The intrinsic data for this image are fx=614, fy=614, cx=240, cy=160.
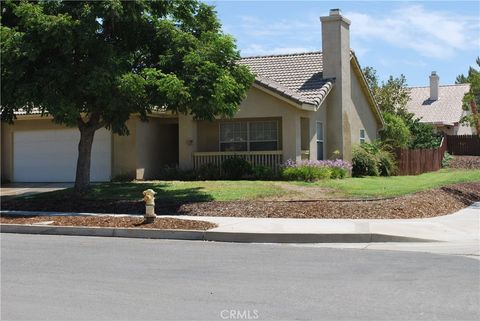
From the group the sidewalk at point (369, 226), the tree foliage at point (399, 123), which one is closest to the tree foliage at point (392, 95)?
the tree foliage at point (399, 123)

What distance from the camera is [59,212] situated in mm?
16766

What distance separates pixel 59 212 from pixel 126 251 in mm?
6562

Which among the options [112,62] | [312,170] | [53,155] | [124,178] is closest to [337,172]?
[312,170]

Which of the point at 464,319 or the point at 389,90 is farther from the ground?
the point at 389,90

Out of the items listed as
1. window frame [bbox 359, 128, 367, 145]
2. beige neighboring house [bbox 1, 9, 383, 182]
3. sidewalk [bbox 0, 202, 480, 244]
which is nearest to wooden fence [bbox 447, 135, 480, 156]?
window frame [bbox 359, 128, 367, 145]

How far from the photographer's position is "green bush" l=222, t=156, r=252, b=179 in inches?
877

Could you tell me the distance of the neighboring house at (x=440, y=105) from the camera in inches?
1767

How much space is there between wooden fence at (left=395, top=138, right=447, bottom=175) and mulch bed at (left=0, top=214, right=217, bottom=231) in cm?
1606

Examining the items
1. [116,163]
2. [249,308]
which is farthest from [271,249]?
[116,163]

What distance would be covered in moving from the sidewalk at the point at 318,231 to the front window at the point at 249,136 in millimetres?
9313

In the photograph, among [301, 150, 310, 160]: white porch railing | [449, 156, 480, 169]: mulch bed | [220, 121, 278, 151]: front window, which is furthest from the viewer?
[449, 156, 480, 169]: mulch bed

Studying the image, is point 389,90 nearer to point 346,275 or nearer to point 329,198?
point 329,198

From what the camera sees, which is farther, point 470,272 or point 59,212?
point 59,212

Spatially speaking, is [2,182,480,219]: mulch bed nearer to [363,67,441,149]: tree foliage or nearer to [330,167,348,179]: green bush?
[330,167,348,179]: green bush
